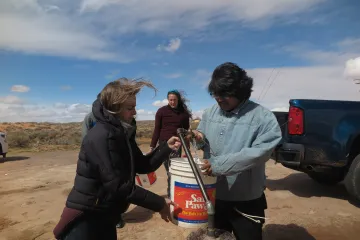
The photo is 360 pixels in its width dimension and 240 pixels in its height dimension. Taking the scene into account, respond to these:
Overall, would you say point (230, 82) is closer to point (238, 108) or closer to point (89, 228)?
point (238, 108)

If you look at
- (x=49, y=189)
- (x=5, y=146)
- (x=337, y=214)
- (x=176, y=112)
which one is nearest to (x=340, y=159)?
(x=337, y=214)

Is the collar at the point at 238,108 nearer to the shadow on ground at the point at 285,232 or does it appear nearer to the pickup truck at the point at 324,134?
the shadow on ground at the point at 285,232

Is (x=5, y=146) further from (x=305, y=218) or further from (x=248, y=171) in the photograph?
(x=248, y=171)

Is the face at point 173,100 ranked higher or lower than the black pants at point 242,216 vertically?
higher

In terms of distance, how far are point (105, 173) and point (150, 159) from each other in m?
0.68

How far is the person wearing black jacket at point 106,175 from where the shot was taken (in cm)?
193

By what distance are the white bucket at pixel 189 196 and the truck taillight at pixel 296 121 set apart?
3.20m

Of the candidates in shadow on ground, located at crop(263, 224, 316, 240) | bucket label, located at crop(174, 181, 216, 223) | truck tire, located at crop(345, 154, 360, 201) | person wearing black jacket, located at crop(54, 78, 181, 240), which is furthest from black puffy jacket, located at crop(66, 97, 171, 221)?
truck tire, located at crop(345, 154, 360, 201)

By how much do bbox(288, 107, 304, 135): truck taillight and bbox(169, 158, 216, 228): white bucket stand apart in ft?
10.5

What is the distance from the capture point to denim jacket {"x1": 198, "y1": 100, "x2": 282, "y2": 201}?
204 cm

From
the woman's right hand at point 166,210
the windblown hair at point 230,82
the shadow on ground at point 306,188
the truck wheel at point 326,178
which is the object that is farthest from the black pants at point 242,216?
the truck wheel at point 326,178

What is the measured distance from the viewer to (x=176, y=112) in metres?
5.54

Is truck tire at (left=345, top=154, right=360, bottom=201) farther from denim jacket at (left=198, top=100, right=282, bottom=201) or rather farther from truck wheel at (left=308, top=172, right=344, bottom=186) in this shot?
denim jacket at (left=198, top=100, right=282, bottom=201)

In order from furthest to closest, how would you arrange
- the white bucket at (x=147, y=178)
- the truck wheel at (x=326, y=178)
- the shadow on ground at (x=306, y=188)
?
1. the truck wheel at (x=326, y=178)
2. the shadow on ground at (x=306, y=188)
3. the white bucket at (x=147, y=178)
